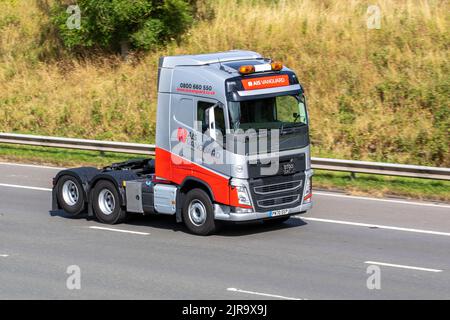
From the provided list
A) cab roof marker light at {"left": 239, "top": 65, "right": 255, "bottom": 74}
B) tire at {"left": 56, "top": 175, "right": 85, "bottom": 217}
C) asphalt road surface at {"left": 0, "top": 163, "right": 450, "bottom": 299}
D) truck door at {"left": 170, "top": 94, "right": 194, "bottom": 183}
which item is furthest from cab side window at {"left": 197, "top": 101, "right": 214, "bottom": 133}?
tire at {"left": 56, "top": 175, "right": 85, "bottom": 217}

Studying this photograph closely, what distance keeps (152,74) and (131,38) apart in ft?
5.77

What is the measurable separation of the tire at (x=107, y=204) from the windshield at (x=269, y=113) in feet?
10.1

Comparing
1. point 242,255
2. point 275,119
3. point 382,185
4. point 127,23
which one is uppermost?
point 127,23

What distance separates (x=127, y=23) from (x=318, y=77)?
746 centimetres

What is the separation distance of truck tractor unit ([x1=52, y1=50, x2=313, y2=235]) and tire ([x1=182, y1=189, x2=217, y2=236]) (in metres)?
0.02

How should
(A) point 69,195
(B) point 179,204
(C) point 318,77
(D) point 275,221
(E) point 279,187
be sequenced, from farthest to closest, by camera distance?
1. (C) point 318,77
2. (A) point 69,195
3. (D) point 275,221
4. (B) point 179,204
5. (E) point 279,187

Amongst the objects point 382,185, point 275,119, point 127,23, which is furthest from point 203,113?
point 127,23

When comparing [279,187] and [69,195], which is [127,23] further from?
[279,187]

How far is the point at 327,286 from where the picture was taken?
12.7 metres

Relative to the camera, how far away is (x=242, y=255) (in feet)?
48.3

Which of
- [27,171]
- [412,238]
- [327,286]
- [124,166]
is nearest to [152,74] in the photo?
[27,171]

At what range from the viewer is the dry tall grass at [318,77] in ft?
77.9
